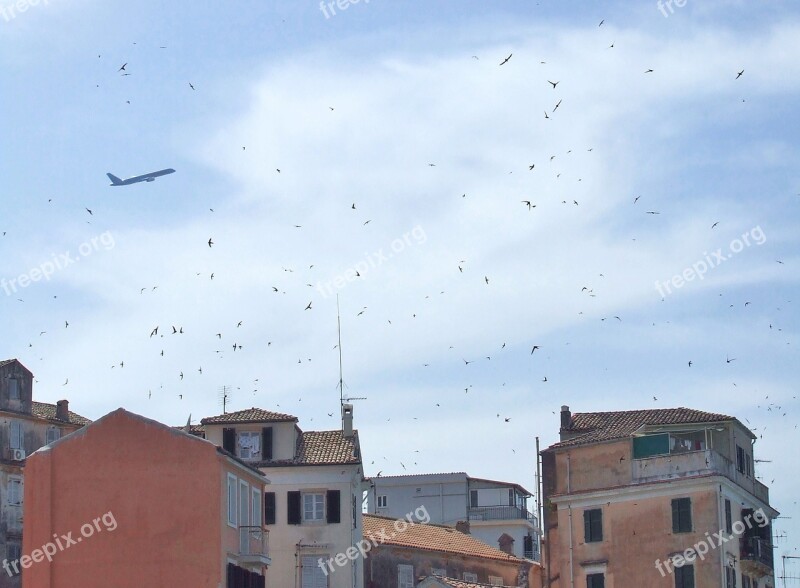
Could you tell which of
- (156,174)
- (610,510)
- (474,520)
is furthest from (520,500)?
(610,510)

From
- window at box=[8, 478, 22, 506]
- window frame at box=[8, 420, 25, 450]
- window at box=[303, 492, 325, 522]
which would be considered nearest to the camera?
window at box=[303, 492, 325, 522]

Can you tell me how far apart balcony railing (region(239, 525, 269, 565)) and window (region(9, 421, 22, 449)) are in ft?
109

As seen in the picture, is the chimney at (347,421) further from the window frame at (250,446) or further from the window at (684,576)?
the window at (684,576)

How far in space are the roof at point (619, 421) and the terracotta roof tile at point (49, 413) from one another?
108ft

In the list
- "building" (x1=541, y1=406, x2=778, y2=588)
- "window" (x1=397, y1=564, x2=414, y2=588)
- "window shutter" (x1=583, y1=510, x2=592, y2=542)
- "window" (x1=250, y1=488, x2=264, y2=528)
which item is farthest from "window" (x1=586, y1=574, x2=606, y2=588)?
"window" (x1=250, y1=488, x2=264, y2=528)

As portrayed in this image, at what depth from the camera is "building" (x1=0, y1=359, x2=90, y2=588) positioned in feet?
283

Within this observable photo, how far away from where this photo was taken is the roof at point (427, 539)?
80.8 metres

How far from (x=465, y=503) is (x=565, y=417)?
107 feet

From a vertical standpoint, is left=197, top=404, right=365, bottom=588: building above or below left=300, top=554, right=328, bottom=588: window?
above

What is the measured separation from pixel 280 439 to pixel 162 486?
60.6 ft

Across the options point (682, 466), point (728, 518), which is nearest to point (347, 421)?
point (682, 466)

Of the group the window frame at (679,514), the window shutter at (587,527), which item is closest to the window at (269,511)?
the window shutter at (587,527)

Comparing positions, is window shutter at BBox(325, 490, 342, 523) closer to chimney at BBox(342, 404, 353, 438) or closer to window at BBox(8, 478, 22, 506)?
chimney at BBox(342, 404, 353, 438)

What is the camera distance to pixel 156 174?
104312 millimetres
